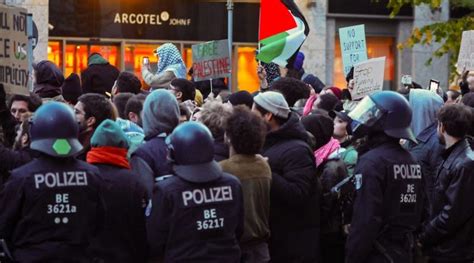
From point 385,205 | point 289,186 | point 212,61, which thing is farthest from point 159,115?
point 212,61

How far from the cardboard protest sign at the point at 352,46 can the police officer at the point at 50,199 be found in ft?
25.8

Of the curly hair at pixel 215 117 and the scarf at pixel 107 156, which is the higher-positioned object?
the curly hair at pixel 215 117

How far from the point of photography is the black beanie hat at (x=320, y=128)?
934cm

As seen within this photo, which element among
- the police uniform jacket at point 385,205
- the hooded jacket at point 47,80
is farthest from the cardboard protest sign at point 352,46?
the police uniform jacket at point 385,205

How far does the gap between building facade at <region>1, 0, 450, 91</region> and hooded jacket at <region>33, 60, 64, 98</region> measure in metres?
10.6

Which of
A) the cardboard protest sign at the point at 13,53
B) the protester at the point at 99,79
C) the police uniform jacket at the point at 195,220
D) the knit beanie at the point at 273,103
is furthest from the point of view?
the protester at the point at 99,79

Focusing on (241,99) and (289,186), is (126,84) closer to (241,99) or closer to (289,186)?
(241,99)

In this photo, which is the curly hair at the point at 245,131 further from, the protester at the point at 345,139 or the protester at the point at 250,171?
the protester at the point at 345,139

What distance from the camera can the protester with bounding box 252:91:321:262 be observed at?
8.22 m

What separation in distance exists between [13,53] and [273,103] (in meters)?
1.92

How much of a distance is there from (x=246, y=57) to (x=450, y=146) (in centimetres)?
1542

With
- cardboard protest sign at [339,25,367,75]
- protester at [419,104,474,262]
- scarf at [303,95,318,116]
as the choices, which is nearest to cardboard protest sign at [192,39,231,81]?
cardboard protest sign at [339,25,367,75]

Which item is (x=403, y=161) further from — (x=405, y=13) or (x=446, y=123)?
(x=405, y=13)

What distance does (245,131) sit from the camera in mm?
7703
